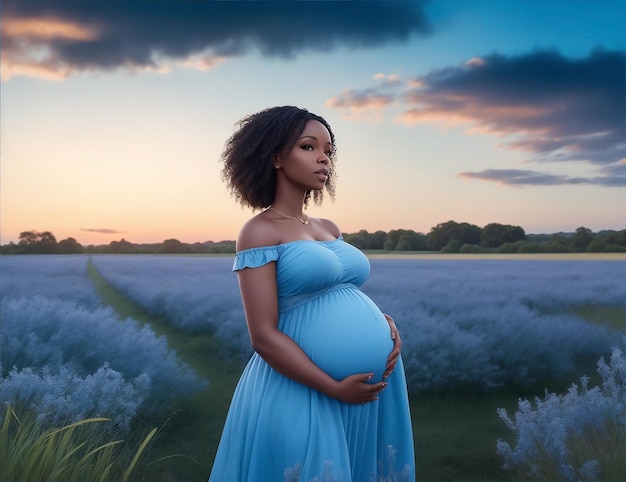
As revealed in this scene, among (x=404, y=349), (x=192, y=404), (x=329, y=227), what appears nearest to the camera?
(x=329, y=227)

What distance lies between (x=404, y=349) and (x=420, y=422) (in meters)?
0.44

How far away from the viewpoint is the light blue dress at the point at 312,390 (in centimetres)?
208

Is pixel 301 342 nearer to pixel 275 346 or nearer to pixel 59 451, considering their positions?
pixel 275 346

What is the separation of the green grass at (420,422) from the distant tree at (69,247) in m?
0.35

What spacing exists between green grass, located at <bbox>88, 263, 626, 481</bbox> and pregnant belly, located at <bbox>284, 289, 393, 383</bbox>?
161 cm

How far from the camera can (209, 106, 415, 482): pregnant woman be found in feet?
6.81

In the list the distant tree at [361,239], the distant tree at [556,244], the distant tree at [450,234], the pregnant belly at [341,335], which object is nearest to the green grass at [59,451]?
the pregnant belly at [341,335]

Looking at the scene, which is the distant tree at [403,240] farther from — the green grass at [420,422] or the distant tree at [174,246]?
the distant tree at [174,246]

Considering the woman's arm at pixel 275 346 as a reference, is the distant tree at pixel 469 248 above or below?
above

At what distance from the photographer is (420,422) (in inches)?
145

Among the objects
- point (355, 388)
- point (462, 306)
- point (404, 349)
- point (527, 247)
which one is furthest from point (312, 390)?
point (527, 247)

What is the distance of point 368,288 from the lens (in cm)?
435

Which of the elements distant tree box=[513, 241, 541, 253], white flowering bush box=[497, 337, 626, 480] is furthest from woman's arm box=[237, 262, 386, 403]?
distant tree box=[513, 241, 541, 253]

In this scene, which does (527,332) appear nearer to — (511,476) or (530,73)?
(511,476)
